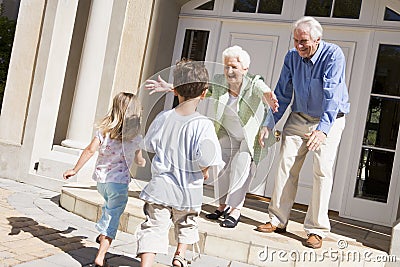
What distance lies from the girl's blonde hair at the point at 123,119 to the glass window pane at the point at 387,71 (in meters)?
3.66

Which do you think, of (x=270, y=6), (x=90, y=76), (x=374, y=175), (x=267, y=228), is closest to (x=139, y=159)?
(x=267, y=228)

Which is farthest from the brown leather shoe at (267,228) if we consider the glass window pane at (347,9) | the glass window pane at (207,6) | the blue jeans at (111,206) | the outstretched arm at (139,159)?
the glass window pane at (207,6)

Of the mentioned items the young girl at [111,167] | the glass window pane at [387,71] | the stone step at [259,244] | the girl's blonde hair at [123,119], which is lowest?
the stone step at [259,244]

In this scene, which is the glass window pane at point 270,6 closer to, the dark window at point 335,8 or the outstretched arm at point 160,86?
the dark window at point 335,8

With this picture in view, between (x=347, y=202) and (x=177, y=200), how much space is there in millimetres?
3501

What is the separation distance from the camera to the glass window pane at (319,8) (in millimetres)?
6004

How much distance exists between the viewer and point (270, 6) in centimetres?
624

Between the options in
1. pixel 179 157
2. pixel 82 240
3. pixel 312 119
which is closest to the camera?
pixel 179 157

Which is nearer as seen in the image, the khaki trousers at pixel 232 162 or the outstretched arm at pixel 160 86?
the outstretched arm at pixel 160 86

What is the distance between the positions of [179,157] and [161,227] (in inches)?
16.8

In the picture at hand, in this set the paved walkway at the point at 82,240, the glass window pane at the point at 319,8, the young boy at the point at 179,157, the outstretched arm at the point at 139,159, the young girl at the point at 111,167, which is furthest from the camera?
the glass window pane at the point at 319,8

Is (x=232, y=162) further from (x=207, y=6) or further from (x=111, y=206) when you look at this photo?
(x=207, y=6)

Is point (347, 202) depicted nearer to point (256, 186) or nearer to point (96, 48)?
point (256, 186)

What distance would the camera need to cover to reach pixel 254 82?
10.5 ft
